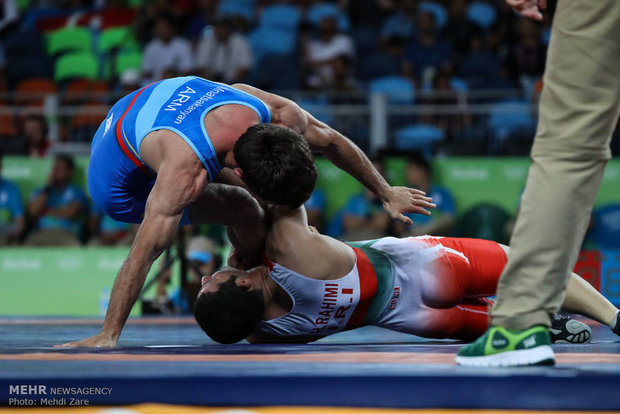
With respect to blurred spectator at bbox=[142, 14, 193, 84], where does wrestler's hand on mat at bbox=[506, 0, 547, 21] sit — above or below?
above

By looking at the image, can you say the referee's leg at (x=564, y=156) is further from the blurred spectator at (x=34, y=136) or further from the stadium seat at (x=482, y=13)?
the stadium seat at (x=482, y=13)

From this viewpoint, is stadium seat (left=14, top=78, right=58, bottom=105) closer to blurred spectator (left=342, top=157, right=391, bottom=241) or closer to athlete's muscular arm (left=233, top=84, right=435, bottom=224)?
blurred spectator (left=342, top=157, right=391, bottom=241)

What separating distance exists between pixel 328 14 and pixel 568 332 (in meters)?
7.11

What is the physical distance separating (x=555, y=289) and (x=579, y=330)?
1129 mm

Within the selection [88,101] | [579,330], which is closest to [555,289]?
[579,330]

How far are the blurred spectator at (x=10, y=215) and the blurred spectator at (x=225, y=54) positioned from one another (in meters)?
2.50

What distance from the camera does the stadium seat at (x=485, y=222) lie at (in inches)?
271

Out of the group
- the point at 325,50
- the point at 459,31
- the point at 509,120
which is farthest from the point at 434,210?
the point at 459,31

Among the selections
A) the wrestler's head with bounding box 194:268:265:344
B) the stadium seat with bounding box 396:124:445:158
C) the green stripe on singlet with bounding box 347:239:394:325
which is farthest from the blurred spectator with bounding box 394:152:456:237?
the wrestler's head with bounding box 194:268:265:344

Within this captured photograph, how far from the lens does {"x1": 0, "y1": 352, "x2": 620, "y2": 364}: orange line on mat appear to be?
84.0 inches

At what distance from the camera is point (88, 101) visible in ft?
28.8

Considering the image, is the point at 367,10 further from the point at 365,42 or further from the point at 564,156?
the point at 564,156

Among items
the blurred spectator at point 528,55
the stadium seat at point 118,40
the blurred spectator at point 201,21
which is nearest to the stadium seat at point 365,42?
the blurred spectator at point 528,55

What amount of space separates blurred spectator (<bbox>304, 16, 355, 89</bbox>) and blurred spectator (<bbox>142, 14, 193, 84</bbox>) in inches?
50.6
